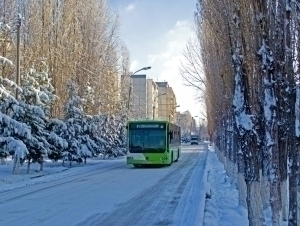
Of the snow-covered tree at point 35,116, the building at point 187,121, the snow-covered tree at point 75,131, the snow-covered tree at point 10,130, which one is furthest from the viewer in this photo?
the building at point 187,121

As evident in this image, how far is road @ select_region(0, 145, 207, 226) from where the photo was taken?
11.3 metres

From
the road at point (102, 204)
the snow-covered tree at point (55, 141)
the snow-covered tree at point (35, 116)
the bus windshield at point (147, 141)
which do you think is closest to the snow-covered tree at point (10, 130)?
the snow-covered tree at point (35, 116)

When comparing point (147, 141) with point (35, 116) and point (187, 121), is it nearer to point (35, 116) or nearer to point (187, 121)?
point (35, 116)

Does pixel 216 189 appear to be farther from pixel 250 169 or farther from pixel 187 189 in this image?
pixel 250 169

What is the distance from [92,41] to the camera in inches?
1762

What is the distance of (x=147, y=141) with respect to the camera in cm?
3067

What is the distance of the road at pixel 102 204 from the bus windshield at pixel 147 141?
32.2ft

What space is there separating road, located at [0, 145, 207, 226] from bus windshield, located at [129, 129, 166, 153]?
982cm

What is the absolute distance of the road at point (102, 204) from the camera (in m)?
11.3

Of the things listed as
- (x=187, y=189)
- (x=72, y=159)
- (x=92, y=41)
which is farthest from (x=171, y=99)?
(x=187, y=189)

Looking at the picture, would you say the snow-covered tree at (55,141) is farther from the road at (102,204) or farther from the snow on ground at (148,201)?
the road at (102,204)

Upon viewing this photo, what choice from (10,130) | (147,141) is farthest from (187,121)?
(10,130)

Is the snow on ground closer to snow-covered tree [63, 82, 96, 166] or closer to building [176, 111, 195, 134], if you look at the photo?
snow-covered tree [63, 82, 96, 166]

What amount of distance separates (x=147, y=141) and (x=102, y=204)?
16.8 meters
